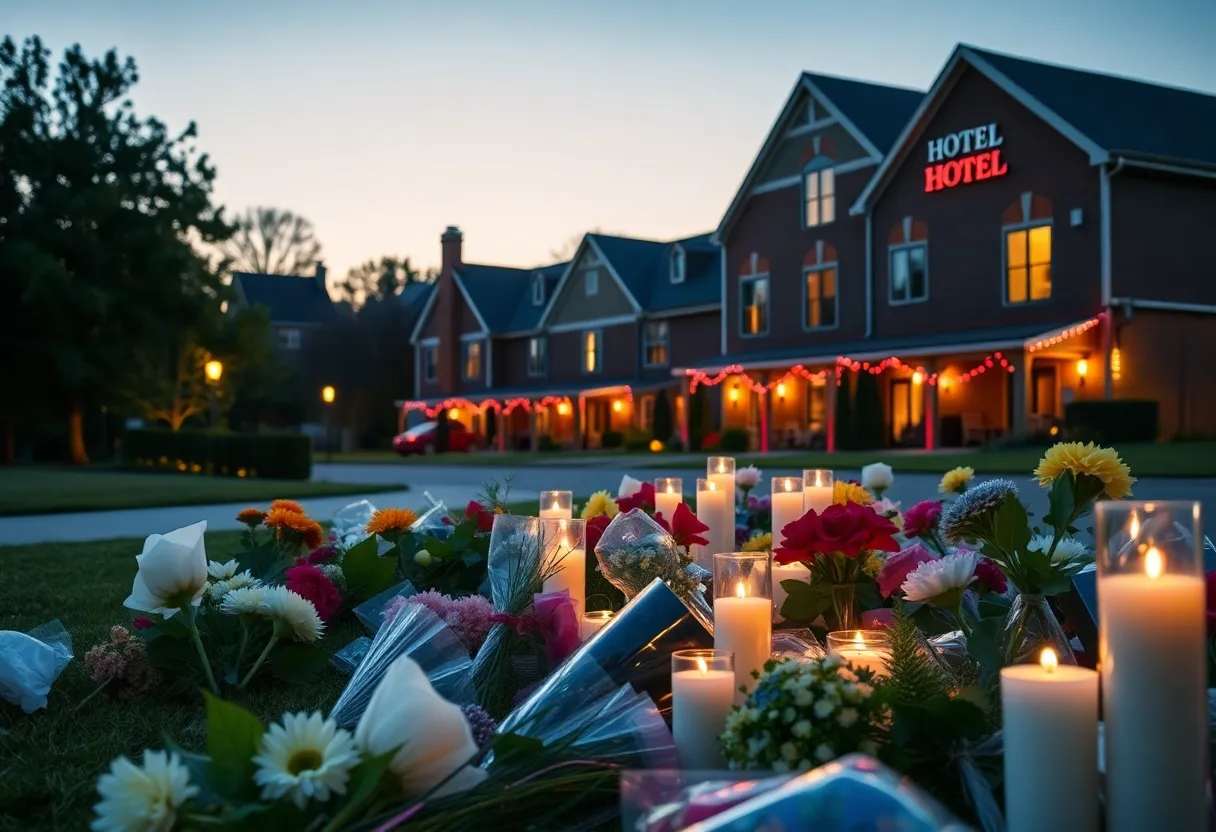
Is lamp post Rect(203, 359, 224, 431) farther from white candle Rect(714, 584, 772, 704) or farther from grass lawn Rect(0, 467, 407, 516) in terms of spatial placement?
white candle Rect(714, 584, 772, 704)

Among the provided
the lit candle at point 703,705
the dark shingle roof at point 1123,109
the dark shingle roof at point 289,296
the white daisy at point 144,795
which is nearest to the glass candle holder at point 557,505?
the lit candle at point 703,705

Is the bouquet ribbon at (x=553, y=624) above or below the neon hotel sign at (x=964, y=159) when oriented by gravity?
below

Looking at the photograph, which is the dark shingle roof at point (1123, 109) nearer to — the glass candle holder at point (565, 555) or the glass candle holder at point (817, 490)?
the glass candle holder at point (817, 490)

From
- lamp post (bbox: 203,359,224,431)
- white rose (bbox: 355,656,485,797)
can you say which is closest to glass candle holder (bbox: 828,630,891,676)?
white rose (bbox: 355,656,485,797)

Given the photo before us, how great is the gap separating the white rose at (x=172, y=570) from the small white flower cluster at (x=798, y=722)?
154 centimetres

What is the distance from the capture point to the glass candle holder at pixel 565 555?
338cm

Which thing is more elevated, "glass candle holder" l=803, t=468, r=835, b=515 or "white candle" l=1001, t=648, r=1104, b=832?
"glass candle holder" l=803, t=468, r=835, b=515

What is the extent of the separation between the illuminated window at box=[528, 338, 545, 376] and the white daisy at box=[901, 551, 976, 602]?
38.5 metres

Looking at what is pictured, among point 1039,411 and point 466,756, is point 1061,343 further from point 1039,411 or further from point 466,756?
point 466,756

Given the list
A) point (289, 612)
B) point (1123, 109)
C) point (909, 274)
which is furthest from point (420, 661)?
point (1123, 109)

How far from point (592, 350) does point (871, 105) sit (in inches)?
521

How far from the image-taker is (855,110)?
28359 mm

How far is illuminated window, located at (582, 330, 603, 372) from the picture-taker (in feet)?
126

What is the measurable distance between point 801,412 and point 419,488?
15.9 m
